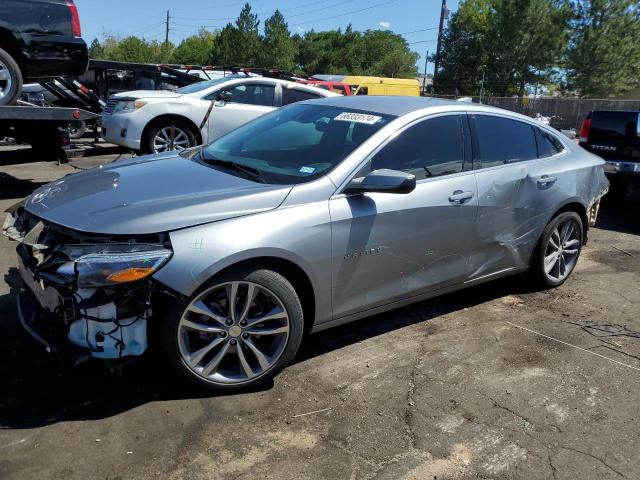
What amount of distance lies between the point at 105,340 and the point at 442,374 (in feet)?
6.48

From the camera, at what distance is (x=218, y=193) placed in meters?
3.20

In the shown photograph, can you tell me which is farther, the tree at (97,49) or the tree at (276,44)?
the tree at (97,49)

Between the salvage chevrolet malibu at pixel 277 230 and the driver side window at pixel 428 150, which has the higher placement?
the driver side window at pixel 428 150

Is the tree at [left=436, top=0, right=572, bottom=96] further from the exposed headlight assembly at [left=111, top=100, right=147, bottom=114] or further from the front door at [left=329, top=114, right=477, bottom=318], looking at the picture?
the front door at [left=329, top=114, right=477, bottom=318]

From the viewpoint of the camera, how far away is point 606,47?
46312 millimetres

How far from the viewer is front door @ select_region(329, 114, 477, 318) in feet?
11.3

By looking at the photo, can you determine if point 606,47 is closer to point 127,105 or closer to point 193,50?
point 127,105

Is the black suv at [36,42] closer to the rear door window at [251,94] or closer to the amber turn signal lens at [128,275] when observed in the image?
the rear door window at [251,94]

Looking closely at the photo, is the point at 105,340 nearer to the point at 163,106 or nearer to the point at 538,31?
the point at 163,106

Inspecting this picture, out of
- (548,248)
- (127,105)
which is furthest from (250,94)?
(548,248)

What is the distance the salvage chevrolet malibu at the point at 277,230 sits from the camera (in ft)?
9.30

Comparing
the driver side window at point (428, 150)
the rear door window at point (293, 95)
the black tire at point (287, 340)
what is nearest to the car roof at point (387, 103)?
the driver side window at point (428, 150)

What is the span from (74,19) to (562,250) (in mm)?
6133

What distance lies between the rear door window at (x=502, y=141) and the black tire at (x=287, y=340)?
1888 millimetres
